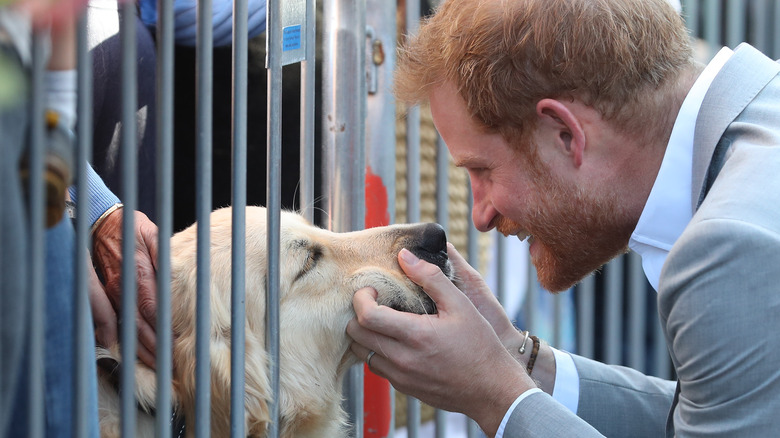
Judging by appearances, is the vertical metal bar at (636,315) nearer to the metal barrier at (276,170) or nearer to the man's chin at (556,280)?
the metal barrier at (276,170)

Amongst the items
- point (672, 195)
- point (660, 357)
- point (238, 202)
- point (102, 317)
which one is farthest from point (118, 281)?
point (660, 357)

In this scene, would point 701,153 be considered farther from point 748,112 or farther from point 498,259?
point 498,259

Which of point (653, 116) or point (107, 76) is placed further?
point (107, 76)

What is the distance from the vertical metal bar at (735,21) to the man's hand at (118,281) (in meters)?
2.71

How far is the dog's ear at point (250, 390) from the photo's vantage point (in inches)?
75.3

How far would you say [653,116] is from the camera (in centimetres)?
196

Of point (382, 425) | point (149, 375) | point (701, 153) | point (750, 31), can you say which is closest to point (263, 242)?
point (149, 375)

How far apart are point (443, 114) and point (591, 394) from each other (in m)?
0.94

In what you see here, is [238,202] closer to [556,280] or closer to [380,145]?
[556,280]

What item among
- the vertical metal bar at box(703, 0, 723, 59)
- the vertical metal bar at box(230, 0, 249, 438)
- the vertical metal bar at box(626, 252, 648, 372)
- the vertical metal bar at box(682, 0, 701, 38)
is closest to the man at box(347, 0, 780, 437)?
the vertical metal bar at box(230, 0, 249, 438)

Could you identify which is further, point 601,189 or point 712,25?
point 712,25

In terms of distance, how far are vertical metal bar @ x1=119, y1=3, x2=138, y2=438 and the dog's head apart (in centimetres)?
59

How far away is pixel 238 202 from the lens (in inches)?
62.7

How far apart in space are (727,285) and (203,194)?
3.23 ft
